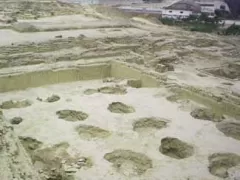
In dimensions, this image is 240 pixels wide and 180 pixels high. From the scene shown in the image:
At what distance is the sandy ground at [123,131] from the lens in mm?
6820

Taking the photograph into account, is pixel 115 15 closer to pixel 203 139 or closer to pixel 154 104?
pixel 154 104

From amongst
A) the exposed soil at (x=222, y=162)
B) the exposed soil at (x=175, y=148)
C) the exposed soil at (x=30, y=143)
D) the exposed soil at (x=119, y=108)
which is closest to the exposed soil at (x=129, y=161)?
the exposed soil at (x=175, y=148)

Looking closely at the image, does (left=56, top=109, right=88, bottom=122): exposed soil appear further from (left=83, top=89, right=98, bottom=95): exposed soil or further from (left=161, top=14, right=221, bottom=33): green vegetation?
(left=161, top=14, right=221, bottom=33): green vegetation

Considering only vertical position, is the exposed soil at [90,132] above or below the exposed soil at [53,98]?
below

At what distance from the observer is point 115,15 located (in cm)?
2436

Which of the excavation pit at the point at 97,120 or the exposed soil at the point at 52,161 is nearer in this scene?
the exposed soil at the point at 52,161

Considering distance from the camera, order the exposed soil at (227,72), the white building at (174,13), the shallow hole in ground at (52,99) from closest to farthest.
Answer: the shallow hole in ground at (52,99) → the exposed soil at (227,72) → the white building at (174,13)

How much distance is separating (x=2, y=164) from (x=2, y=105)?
4.92 metres

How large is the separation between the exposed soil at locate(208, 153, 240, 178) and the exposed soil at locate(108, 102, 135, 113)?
2.77 meters

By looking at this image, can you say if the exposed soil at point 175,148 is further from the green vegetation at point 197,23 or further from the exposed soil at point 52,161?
the green vegetation at point 197,23

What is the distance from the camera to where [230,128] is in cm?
859

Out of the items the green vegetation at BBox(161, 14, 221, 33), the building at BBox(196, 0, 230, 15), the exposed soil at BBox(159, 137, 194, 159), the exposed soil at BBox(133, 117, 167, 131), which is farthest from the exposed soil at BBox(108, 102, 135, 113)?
the building at BBox(196, 0, 230, 15)

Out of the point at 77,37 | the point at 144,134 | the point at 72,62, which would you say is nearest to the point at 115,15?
the point at 77,37

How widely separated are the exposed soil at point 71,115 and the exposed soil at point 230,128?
3.15 m
